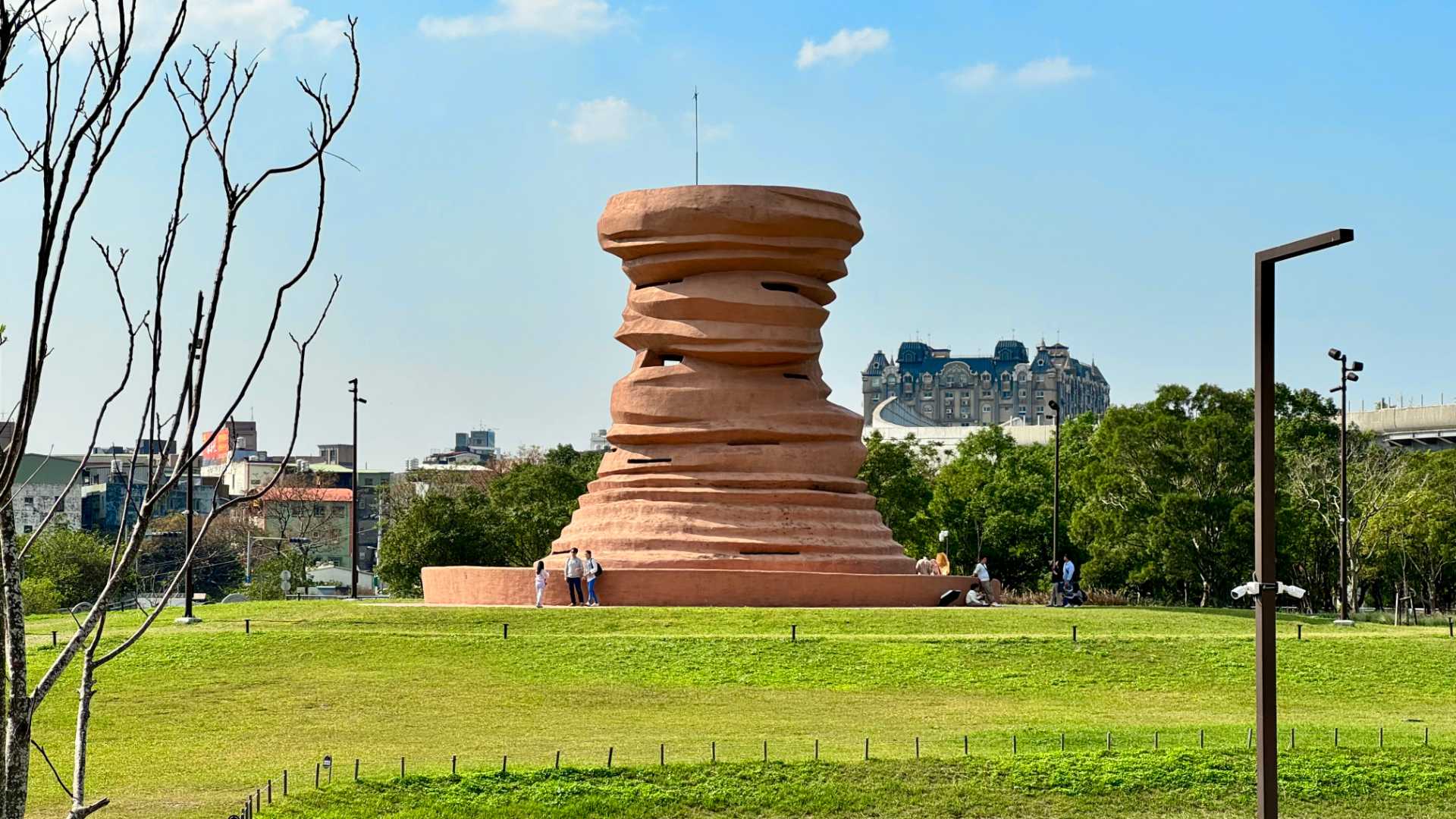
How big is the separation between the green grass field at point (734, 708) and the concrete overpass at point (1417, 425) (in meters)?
68.2

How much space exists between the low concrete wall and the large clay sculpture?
72 cm

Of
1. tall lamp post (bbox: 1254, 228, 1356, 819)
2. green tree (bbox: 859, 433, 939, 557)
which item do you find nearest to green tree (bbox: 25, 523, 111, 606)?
green tree (bbox: 859, 433, 939, 557)

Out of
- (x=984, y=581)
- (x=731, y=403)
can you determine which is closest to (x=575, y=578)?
(x=731, y=403)

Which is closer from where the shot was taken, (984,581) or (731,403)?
(731,403)

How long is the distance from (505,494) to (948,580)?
26908 mm

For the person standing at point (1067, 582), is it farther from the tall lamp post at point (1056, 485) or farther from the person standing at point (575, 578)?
the person standing at point (575, 578)

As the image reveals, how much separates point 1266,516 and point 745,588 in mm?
22513

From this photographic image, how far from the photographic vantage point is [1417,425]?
98.1 meters

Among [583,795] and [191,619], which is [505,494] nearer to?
[191,619]

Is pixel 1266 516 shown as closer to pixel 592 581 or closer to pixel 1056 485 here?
pixel 592 581

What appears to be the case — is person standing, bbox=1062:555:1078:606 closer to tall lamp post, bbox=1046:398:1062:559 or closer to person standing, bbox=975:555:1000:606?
tall lamp post, bbox=1046:398:1062:559

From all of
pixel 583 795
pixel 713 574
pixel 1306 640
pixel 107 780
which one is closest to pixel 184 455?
pixel 583 795

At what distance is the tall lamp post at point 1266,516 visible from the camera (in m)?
11.5

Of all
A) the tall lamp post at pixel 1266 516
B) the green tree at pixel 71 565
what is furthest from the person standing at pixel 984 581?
the green tree at pixel 71 565
